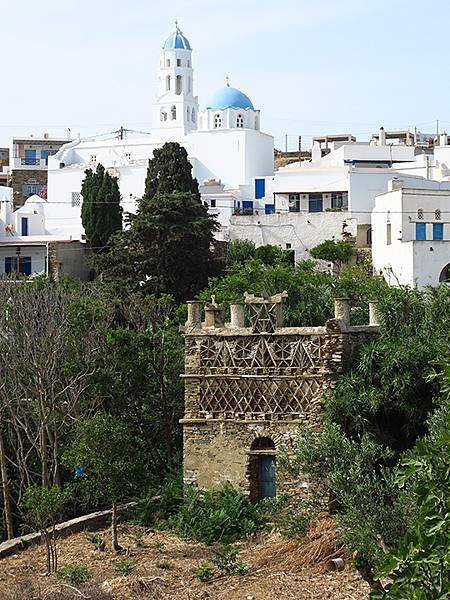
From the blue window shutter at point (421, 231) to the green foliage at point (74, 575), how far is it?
26261 mm

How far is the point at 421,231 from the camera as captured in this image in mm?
42312

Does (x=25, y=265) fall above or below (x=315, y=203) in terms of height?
below

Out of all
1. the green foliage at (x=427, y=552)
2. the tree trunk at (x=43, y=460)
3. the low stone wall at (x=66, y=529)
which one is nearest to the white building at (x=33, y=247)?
the tree trunk at (x=43, y=460)

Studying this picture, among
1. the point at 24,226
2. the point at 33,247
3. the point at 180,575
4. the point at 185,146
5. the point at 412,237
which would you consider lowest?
the point at 180,575

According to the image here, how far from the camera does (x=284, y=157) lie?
78.4 m

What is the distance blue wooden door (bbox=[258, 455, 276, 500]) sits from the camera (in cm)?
2044

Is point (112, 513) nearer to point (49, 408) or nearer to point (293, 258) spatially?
point (49, 408)

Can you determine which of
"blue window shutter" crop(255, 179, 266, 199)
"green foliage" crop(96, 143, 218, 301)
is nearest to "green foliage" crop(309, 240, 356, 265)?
"green foliage" crop(96, 143, 218, 301)

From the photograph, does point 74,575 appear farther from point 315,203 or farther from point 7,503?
point 315,203

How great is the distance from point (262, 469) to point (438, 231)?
78.8ft

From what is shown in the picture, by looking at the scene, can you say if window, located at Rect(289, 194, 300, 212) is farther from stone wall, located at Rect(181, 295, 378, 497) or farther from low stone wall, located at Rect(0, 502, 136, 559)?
low stone wall, located at Rect(0, 502, 136, 559)

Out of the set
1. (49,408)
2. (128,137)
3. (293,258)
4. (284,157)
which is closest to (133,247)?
(293,258)

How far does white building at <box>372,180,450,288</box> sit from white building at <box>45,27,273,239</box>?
1027 centimetres

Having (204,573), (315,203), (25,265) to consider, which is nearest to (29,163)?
(25,265)
